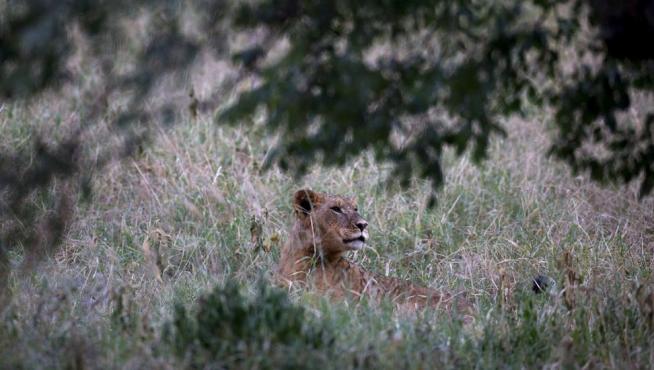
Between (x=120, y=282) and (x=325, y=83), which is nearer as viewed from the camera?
(x=325, y=83)

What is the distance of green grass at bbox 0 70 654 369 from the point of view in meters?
5.06

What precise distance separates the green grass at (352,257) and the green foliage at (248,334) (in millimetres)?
16

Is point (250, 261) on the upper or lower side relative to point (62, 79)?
lower

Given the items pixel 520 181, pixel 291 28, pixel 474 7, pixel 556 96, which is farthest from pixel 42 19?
pixel 520 181

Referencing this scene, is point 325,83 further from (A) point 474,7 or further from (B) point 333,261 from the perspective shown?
(B) point 333,261

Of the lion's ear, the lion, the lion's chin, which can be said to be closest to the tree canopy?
the lion

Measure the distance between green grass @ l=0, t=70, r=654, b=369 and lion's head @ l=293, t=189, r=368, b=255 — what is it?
45 centimetres

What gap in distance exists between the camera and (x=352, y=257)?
8094 mm

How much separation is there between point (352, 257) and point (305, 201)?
86cm

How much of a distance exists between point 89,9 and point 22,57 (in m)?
0.33

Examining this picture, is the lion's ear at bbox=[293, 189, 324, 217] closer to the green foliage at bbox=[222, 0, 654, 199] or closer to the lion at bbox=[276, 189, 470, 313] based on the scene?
the lion at bbox=[276, 189, 470, 313]

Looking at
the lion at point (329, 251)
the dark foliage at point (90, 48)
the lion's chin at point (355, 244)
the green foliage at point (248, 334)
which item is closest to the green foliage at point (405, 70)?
the dark foliage at point (90, 48)

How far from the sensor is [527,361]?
17.9 feet

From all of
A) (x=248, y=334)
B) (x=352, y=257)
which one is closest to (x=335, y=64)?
(x=248, y=334)
